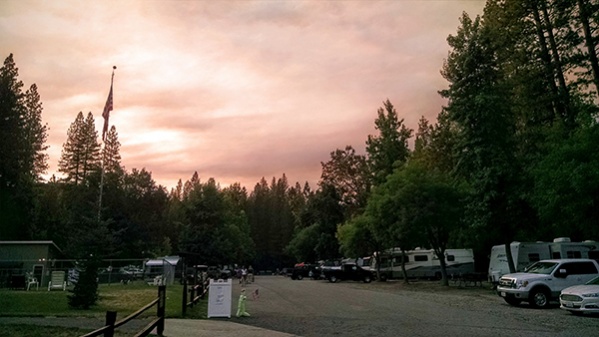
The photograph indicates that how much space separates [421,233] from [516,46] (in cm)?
1550

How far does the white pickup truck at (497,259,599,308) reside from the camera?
20.3 meters

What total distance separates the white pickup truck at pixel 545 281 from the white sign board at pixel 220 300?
12614 mm

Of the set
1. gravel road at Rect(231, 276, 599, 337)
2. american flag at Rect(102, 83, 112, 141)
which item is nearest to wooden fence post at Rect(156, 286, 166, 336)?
gravel road at Rect(231, 276, 599, 337)

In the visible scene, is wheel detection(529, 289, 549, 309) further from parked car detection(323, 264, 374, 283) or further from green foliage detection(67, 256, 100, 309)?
parked car detection(323, 264, 374, 283)

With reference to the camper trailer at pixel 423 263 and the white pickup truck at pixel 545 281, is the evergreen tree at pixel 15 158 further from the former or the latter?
the white pickup truck at pixel 545 281

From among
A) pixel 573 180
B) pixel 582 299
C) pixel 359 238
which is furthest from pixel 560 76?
pixel 359 238

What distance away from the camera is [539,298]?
20.2m

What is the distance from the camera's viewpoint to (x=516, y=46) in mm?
32750

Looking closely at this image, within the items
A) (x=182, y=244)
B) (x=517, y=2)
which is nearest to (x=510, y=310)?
(x=517, y=2)

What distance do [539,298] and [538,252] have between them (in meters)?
12.6

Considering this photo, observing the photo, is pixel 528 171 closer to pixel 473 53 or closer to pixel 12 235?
pixel 473 53

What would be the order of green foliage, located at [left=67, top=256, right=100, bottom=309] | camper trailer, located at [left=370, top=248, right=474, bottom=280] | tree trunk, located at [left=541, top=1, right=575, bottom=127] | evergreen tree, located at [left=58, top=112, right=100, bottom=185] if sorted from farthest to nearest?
evergreen tree, located at [left=58, top=112, right=100, bottom=185], camper trailer, located at [left=370, top=248, right=474, bottom=280], tree trunk, located at [left=541, top=1, right=575, bottom=127], green foliage, located at [left=67, top=256, right=100, bottom=309]

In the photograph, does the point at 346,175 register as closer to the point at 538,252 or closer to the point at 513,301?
the point at 538,252

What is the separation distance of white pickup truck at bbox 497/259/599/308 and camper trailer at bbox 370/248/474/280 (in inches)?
890
